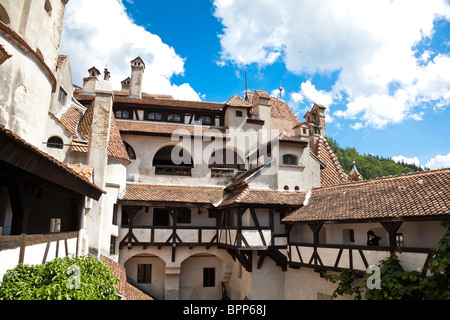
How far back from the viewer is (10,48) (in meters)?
9.48

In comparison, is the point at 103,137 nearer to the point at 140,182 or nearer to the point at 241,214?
the point at 140,182

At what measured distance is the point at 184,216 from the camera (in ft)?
61.6

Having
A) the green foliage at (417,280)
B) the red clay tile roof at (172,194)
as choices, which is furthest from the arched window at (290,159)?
the green foliage at (417,280)

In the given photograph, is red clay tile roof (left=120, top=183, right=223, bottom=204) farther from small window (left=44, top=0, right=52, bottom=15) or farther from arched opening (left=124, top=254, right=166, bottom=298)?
small window (left=44, top=0, right=52, bottom=15)

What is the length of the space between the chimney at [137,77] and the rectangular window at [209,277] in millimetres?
12745

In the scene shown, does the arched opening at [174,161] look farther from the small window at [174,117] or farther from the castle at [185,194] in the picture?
the small window at [174,117]

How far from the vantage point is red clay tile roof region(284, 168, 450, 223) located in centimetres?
995

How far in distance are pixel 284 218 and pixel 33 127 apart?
36.8ft

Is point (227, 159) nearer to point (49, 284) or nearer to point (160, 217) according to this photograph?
point (160, 217)

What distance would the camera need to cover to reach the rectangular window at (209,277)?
63.7ft

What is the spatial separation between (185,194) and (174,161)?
389 centimetres
